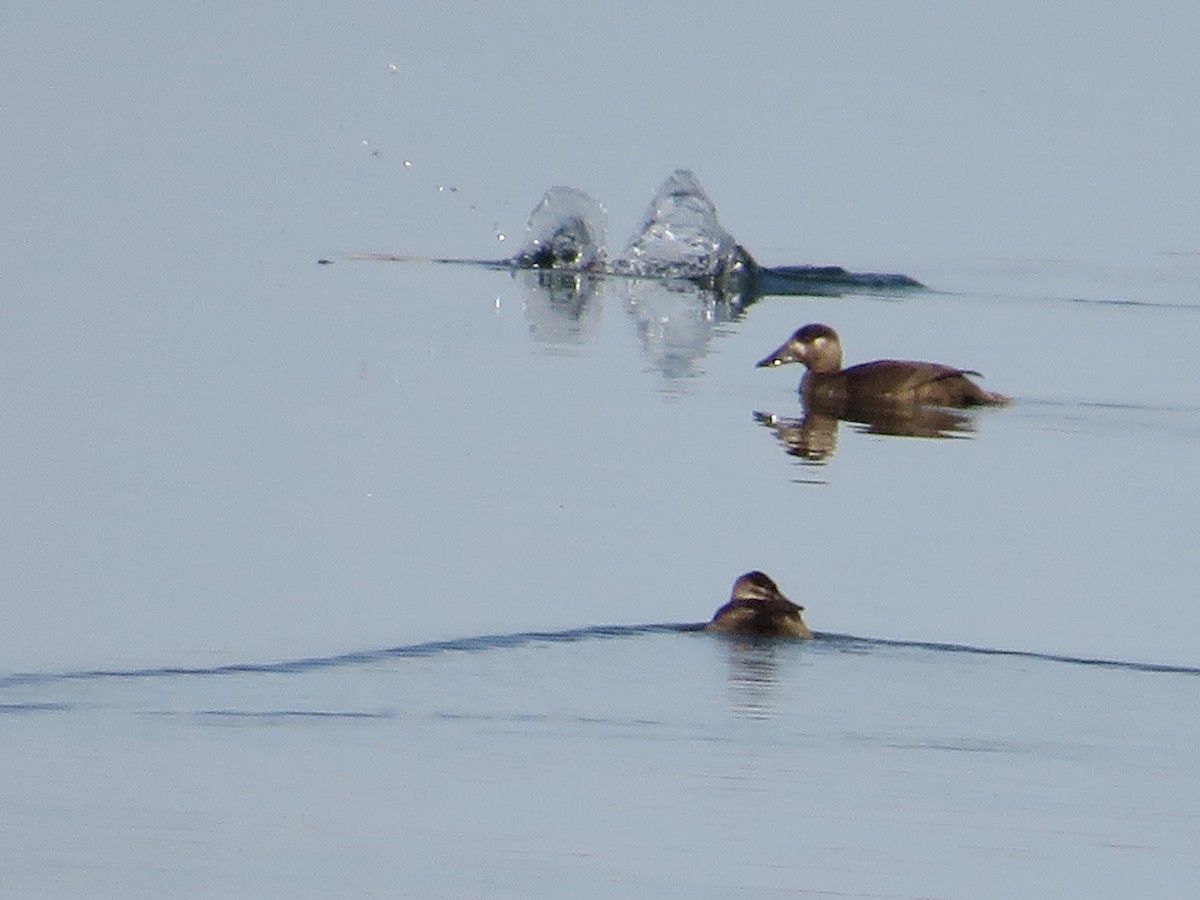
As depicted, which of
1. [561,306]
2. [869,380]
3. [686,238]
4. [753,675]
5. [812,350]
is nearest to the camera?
[753,675]

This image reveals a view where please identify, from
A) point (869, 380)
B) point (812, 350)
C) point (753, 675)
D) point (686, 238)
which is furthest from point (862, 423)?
point (686, 238)

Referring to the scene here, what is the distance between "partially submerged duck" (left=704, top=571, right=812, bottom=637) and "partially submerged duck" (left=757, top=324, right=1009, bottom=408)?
17.9ft

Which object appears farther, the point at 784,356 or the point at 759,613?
the point at 784,356

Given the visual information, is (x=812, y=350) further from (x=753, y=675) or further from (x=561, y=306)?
(x=753, y=675)

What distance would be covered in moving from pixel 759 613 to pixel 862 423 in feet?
18.1

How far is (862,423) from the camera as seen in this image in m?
14.1

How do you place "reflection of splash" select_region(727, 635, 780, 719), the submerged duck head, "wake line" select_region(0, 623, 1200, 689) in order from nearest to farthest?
"wake line" select_region(0, 623, 1200, 689)
"reflection of splash" select_region(727, 635, 780, 719)
the submerged duck head

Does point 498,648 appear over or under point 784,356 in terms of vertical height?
under

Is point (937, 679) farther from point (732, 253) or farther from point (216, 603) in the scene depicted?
point (732, 253)

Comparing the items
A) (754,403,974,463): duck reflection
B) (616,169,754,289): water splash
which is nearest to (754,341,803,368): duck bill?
(754,403,974,463): duck reflection

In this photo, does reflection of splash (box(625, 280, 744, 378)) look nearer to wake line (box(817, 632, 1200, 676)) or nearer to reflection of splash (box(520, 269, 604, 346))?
reflection of splash (box(520, 269, 604, 346))

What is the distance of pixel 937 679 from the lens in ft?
27.6

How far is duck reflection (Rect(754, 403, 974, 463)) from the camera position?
13180 millimetres

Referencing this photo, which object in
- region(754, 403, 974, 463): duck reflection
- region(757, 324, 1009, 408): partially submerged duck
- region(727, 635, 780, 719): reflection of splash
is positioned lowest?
region(727, 635, 780, 719): reflection of splash
